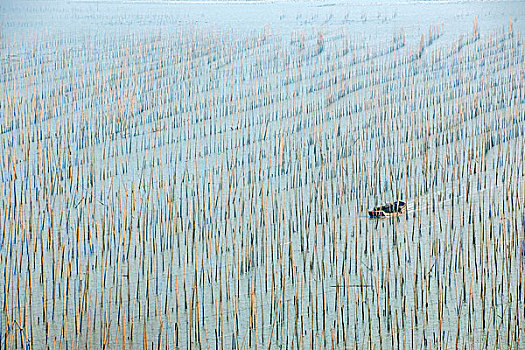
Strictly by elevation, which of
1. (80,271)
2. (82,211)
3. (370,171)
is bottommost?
(80,271)

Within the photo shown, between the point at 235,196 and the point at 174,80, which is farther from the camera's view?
the point at 174,80

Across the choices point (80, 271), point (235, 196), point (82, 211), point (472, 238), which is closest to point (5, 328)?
point (80, 271)

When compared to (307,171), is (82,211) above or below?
below

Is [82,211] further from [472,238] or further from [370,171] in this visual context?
[472,238]

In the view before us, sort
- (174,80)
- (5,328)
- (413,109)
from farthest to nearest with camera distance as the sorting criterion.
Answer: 1. (174,80)
2. (413,109)
3. (5,328)

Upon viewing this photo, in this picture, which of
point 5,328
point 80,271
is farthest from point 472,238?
point 5,328

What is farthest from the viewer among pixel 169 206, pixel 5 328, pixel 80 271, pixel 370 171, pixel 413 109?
pixel 413 109

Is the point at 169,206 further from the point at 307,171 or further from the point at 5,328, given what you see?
the point at 5,328
